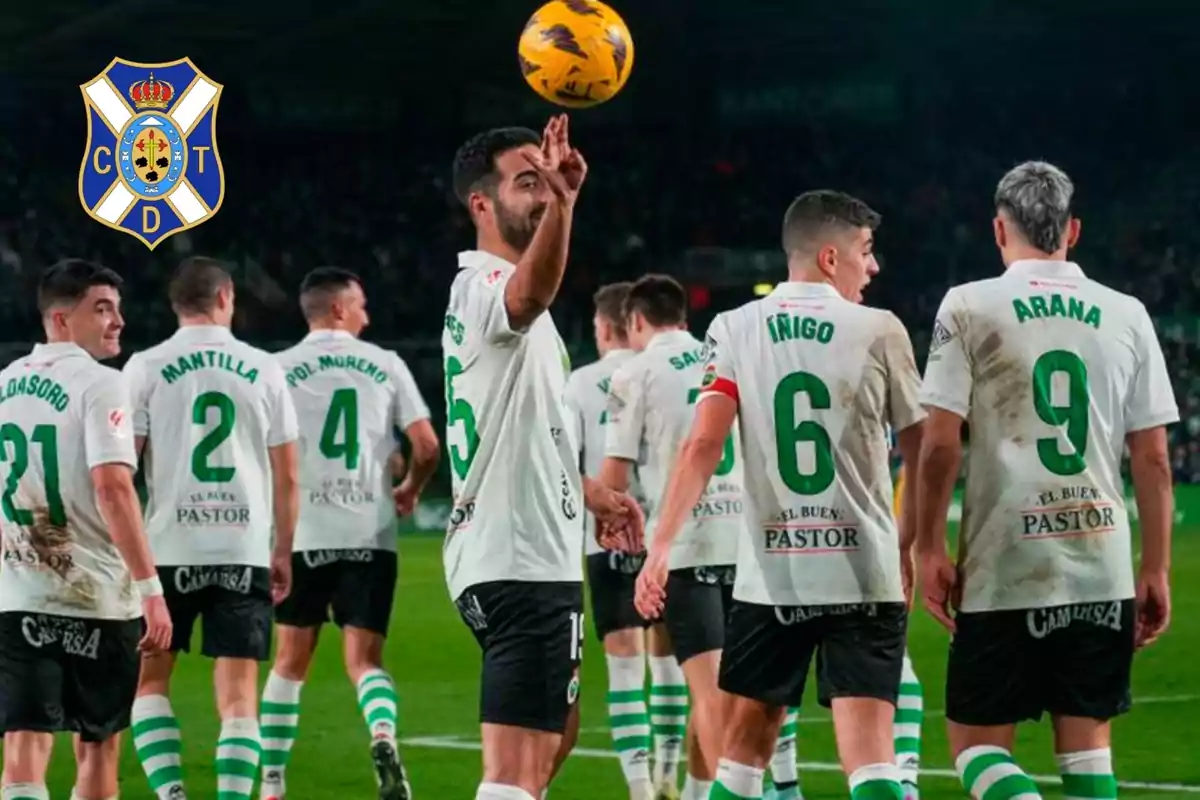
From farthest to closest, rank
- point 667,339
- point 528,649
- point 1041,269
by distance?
point 667,339 < point 1041,269 < point 528,649

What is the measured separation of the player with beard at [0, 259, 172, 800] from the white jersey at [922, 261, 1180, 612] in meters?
2.87

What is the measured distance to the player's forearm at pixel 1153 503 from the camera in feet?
20.6

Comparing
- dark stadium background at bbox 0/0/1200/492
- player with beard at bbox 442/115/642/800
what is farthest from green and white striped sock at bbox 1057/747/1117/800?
dark stadium background at bbox 0/0/1200/492

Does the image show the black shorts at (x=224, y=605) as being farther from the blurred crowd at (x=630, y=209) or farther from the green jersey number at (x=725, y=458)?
the blurred crowd at (x=630, y=209)

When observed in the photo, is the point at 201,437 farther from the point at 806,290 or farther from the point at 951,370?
the point at 951,370

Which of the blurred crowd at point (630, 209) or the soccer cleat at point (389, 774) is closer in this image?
the soccer cleat at point (389, 774)

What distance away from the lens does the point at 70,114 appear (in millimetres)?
37156

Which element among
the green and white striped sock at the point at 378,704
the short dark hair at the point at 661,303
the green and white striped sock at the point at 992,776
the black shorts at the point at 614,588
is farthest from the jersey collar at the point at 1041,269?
the green and white striped sock at the point at 378,704

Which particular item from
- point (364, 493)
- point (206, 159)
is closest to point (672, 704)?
point (364, 493)

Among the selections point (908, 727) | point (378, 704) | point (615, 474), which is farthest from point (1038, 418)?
point (378, 704)

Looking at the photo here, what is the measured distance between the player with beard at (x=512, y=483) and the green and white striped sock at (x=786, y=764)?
108 inches

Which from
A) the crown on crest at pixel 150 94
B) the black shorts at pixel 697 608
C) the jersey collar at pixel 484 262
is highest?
the crown on crest at pixel 150 94

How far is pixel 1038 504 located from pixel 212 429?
3969mm

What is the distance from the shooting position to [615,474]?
899 centimetres
